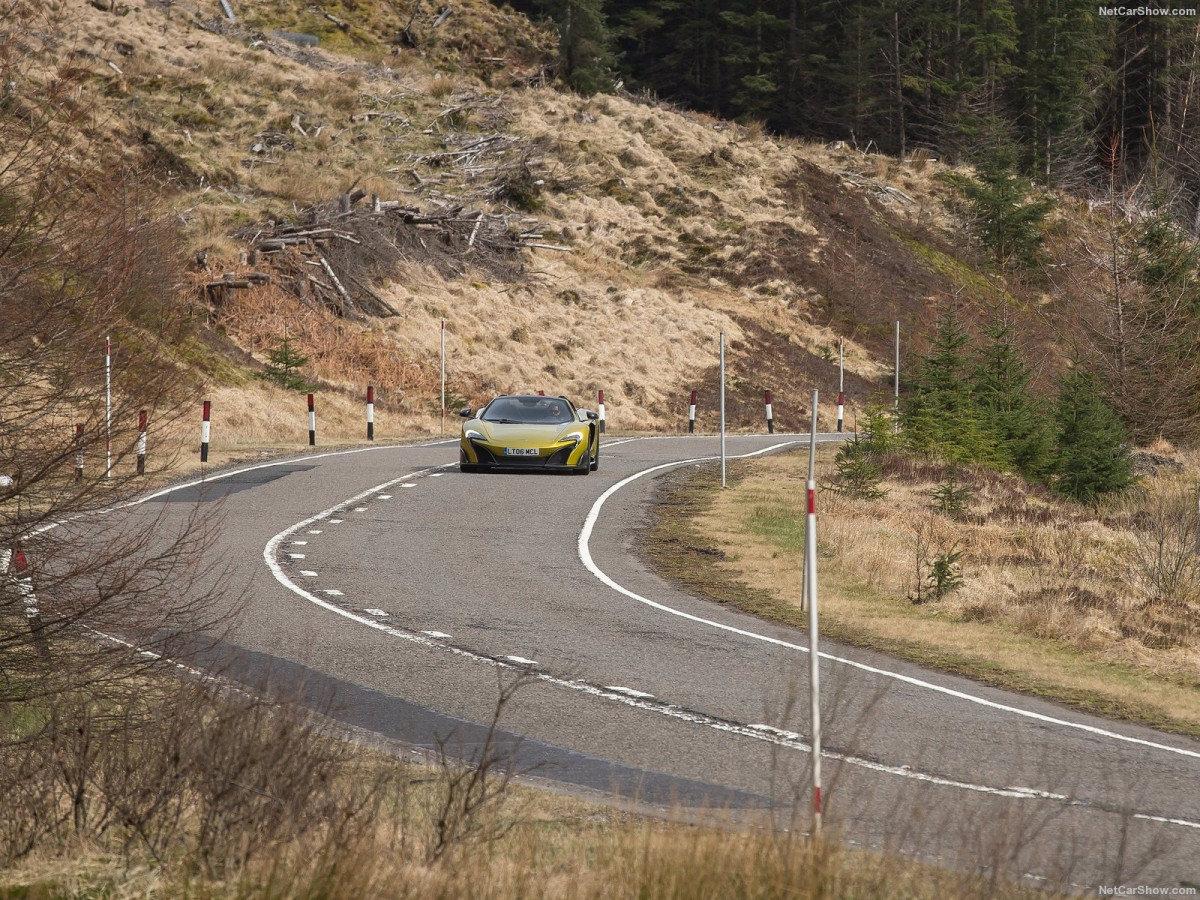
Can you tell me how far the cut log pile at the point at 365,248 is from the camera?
1620 inches

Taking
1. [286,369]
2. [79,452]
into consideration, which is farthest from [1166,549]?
[286,369]

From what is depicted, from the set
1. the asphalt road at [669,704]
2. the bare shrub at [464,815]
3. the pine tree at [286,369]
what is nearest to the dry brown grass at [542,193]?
the pine tree at [286,369]

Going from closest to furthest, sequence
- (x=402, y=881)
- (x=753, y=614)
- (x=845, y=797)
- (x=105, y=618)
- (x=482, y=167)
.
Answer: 1. (x=402, y=881)
2. (x=845, y=797)
3. (x=105, y=618)
4. (x=753, y=614)
5. (x=482, y=167)

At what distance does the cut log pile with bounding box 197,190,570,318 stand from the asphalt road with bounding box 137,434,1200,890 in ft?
79.7

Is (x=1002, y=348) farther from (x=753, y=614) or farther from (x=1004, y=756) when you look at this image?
(x=1004, y=756)

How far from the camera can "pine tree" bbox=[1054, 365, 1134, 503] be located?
2789 cm

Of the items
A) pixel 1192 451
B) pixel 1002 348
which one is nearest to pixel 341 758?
pixel 1002 348

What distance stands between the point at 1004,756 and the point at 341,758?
4.22 meters

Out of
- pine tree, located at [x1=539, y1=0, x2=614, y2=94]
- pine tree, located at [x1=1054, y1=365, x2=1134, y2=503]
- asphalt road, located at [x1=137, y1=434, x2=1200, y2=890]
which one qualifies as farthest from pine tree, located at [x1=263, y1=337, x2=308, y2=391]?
pine tree, located at [x1=539, y1=0, x2=614, y2=94]

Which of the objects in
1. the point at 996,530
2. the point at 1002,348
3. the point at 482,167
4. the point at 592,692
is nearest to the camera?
the point at 592,692

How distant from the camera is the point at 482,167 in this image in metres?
58.2

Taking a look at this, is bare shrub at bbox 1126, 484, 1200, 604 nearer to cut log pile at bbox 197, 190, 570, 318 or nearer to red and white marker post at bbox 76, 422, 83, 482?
red and white marker post at bbox 76, 422, 83, 482

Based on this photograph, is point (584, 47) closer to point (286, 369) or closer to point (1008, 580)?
point (286, 369)

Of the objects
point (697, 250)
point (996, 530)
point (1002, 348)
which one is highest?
point (697, 250)
